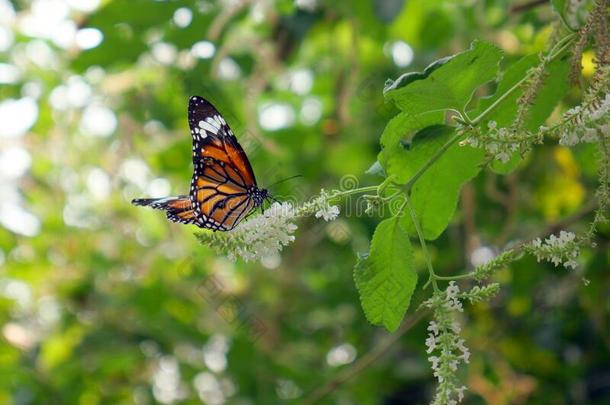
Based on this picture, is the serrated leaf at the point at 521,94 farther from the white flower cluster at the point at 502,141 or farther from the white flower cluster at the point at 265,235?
the white flower cluster at the point at 265,235

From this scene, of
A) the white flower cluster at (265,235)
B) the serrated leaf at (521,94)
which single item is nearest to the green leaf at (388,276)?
the white flower cluster at (265,235)

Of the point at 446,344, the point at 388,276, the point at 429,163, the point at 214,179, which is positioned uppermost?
the point at 214,179

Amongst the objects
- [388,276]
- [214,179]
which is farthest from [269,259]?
[388,276]

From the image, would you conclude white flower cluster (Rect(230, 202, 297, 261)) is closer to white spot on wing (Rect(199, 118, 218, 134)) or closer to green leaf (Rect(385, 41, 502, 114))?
green leaf (Rect(385, 41, 502, 114))

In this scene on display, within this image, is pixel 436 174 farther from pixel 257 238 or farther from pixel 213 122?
pixel 213 122

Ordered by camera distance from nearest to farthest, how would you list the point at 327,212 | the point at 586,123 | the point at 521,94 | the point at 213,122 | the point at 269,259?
1. the point at 586,123
2. the point at 327,212
3. the point at 521,94
4. the point at 213,122
5. the point at 269,259

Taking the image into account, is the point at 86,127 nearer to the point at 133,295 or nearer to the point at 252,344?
the point at 133,295

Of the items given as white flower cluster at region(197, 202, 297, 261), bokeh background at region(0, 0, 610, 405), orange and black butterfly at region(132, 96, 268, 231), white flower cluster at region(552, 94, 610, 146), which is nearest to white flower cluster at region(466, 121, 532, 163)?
white flower cluster at region(552, 94, 610, 146)
